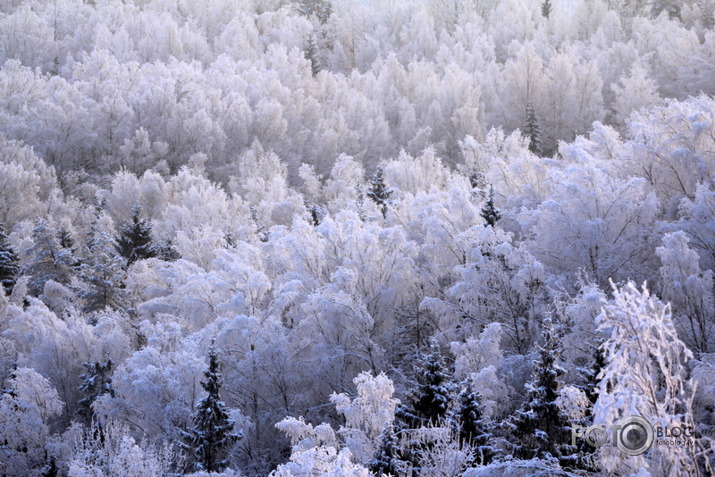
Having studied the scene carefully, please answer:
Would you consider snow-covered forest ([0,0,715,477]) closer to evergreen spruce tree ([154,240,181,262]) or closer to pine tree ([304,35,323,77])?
evergreen spruce tree ([154,240,181,262])

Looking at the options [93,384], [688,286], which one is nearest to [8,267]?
[93,384]

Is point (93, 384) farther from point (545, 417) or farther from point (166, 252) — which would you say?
point (545, 417)

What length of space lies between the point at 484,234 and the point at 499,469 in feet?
35.3

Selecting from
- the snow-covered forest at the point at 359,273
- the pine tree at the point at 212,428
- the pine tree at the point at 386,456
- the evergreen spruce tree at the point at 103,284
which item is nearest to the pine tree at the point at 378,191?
the snow-covered forest at the point at 359,273

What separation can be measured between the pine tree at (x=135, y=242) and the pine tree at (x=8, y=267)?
15.6 ft

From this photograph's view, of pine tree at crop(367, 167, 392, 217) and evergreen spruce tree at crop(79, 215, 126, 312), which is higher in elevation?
pine tree at crop(367, 167, 392, 217)

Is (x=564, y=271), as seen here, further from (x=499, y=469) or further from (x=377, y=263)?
(x=499, y=469)

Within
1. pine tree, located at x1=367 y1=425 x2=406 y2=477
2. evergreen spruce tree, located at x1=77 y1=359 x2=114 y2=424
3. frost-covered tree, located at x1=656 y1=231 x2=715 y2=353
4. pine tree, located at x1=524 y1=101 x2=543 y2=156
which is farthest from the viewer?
pine tree, located at x1=524 y1=101 x2=543 y2=156

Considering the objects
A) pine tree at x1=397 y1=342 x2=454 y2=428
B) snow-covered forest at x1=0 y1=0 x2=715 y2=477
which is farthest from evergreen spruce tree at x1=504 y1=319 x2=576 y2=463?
pine tree at x1=397 y1=342 x2=454 y2=428

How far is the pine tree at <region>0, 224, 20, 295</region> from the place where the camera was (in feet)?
98.9

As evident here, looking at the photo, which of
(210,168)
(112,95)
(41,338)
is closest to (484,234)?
(41,338)

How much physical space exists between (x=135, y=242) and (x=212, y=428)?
66.0ft

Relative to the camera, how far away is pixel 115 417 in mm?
18281

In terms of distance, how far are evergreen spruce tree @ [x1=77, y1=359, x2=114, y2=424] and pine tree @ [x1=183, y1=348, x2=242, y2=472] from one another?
548 cm
